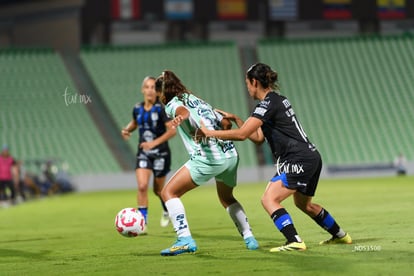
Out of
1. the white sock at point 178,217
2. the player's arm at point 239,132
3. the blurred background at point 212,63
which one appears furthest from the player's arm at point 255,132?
the blurred background at point 212,63

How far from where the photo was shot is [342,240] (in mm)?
9906

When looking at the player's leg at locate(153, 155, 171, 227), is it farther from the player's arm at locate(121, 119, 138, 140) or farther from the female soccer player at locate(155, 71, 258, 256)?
the female soccer player at locate(155, 71, 258, 256)

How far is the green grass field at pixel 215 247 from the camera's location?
812cm

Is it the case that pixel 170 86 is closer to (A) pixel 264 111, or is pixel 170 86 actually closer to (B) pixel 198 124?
(B) pixel 198 124

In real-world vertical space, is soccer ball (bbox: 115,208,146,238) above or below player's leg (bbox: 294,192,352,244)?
below

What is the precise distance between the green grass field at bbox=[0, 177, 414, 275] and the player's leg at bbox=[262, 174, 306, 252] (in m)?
0.19

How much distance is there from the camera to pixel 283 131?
9.46m

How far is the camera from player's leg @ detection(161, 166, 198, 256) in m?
9.60

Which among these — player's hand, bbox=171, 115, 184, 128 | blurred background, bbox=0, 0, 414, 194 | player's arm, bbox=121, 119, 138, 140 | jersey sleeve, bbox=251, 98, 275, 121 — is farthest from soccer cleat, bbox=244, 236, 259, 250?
blurred background, bbox=0, 0, 414, 194

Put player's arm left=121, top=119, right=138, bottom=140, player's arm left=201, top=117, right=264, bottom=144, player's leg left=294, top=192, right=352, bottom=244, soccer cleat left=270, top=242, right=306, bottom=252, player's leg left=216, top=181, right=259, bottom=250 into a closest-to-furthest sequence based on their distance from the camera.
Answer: player's arm left=201, top=117, right=264, bottom=144 → soccer cleat left=270, top=242, right=306, bottom=252 → player's leg left=294, top=192, right=352, bottom=244 → player's leg left=216, top=181, right=259, bottom=250 → player's arm left=121, top=119, right=138, bottom=140

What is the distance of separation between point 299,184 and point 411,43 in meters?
38.3

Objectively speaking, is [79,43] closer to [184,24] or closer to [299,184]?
[184,24]

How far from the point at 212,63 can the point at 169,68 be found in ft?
A: 7.41

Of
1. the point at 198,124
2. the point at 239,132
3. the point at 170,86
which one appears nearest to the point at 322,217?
the point at 239,132
